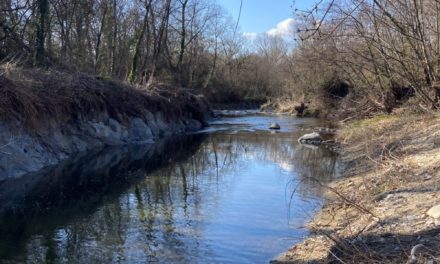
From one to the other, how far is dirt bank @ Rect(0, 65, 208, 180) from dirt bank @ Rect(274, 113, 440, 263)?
897 centimetres

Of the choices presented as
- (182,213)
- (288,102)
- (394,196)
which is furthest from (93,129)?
(288,102)

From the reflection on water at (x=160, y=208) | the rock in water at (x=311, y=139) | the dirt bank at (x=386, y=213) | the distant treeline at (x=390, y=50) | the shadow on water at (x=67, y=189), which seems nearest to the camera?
the dirt bank at (x=386, y=213)

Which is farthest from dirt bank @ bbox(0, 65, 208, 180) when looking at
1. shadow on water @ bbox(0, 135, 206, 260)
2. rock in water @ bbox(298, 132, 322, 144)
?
rock in water @ bbox(298, 132, 322, 144)

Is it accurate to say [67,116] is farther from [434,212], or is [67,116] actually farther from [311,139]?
[434,212]

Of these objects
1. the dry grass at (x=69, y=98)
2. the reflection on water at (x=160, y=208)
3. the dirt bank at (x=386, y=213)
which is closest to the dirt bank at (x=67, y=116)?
the dry grass at (x=69, y=98)

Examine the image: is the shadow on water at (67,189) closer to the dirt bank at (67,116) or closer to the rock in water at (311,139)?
the dirt bank at (67,116)

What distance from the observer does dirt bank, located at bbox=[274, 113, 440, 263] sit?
593cm

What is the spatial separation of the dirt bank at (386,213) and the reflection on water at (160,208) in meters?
0.70

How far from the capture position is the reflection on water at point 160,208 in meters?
7.98

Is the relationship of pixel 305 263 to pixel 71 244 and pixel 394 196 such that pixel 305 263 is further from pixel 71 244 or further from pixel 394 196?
pixel 71 244

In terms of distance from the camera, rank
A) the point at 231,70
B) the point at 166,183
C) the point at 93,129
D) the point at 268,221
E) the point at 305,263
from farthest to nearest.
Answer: the point at 231,70, the point at 93,129, the point at 166,183, the point at 268,221, the point at 305,263

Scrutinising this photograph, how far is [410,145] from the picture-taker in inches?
504

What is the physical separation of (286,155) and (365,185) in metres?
9.83

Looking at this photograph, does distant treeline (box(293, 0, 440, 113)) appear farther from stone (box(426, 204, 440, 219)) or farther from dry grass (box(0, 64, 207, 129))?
dry grass (box(0, 64, 207, 129))
